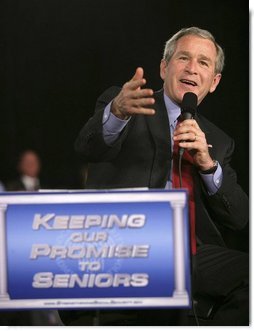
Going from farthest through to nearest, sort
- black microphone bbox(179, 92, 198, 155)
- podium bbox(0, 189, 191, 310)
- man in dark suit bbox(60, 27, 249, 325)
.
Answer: man in dark suit bbox(60, 27, 249, 325)
black microphone bbox(179, 92, 198, 155)
podium bbox(0, 189, 191, 310)

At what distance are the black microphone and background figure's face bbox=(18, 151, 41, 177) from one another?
2.50 feet

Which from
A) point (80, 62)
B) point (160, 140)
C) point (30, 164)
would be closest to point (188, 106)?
point (160, 140)

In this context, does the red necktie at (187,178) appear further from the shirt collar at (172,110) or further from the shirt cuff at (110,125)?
the shirt cuff at (110,125)

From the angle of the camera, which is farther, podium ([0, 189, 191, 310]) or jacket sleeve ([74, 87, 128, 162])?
jacket sleeve ([74, 87, 128, 162])

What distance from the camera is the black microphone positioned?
344cm

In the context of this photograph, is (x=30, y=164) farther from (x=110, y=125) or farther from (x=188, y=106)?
(x=188, y=106)

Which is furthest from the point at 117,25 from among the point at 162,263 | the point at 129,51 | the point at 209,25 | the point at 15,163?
the point at 162,263

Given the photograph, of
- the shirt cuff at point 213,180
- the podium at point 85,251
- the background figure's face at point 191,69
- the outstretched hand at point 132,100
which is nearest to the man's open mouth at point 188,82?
the background figure's face at point 191,69

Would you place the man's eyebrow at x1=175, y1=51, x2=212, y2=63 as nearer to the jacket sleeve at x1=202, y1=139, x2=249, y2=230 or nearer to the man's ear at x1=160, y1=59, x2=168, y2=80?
the man's ear at x1=160, y1=59, x2=168, y2=80

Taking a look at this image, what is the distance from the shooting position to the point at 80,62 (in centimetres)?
368

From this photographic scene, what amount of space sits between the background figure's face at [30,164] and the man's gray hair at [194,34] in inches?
34.1

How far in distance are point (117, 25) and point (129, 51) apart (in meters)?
0.16

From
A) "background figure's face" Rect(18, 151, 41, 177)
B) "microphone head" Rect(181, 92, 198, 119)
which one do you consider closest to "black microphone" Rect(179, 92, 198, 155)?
"microphone head" Rect(181, 92, 198, 119)

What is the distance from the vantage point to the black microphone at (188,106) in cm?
344
